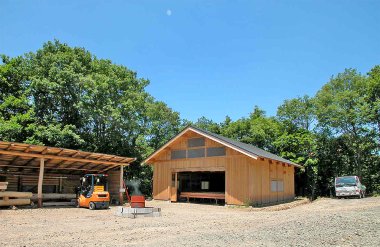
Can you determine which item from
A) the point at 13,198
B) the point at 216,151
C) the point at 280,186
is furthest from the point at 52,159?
the point at 280,186

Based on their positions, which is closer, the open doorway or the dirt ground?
the dirt ground

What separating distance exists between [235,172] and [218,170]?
1352mm

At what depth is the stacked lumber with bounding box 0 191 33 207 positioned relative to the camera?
1573cm

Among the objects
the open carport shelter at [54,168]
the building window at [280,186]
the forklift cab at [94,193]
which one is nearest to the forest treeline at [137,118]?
the open carport shelter at [54,168]

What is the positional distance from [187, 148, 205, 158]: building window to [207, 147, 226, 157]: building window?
0.55m

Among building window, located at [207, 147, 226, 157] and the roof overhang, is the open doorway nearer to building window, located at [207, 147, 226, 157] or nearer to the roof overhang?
building window, located at [207, 147, 226, 157]

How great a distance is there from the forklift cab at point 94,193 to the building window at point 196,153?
7437mm

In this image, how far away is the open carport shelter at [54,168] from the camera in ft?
56.0

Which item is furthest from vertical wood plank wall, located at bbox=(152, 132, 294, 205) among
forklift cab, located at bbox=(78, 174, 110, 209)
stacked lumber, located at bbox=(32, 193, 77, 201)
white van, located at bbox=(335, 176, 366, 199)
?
forklift cab, located at bbox=(78, 174, 110, 209)

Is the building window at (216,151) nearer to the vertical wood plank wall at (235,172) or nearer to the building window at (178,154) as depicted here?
the vertical wood plank wall at (235,172)

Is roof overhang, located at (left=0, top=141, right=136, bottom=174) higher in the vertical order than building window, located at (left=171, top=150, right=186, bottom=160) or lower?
lower

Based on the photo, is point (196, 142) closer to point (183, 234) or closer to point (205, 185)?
point (205, 185)

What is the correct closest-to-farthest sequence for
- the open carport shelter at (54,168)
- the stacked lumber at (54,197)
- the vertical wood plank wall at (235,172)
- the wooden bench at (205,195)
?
the open carport shelter at (54,168)
the stacked lumber at (54,197)
the vertical wood plank wall at (235,172)
the wooden bench at (205,195)

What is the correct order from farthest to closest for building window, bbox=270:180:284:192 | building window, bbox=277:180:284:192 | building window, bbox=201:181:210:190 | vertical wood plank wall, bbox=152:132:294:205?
building window, bbox=201:181:210:190, building window, bbox=277:180:284:192, building window, bbox=270:180:284:192, vertical wood plank wall, bbox=152:132:294:205
